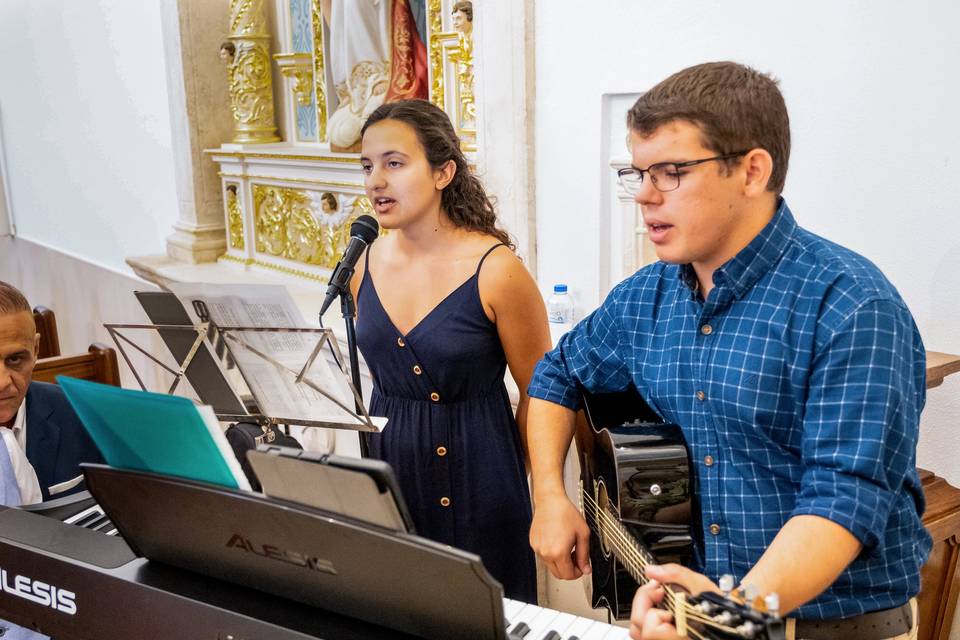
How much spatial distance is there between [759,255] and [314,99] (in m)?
4.47

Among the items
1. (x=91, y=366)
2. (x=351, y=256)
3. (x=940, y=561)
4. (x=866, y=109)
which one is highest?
(x=866, y=109)

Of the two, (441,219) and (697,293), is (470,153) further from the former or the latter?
(697,293)

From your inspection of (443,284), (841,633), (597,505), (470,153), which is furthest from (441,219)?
(470,153)

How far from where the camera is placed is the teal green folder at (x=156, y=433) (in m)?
1.19

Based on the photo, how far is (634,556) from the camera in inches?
63.6

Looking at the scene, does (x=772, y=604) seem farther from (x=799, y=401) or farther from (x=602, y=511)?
(x=602, y=511)

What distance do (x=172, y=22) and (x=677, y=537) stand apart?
5.13m

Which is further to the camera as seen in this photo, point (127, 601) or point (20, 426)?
point (20, 426)

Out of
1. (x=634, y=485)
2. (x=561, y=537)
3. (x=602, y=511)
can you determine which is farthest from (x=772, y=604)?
(x=602, y=511)

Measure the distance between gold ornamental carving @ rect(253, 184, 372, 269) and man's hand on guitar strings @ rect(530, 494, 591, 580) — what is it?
310 centimetres

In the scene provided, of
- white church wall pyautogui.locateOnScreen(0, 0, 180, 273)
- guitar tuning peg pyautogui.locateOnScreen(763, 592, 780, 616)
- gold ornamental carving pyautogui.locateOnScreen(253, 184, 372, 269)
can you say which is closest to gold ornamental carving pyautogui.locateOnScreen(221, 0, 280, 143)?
gold ornamental carving pyautogui.locateOnScreen(253, 184, 372, 269)

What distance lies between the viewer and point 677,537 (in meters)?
1.59

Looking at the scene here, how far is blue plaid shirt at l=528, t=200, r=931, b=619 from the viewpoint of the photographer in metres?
1.23

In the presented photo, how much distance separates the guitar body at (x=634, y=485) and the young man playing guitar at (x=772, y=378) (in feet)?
0.16
